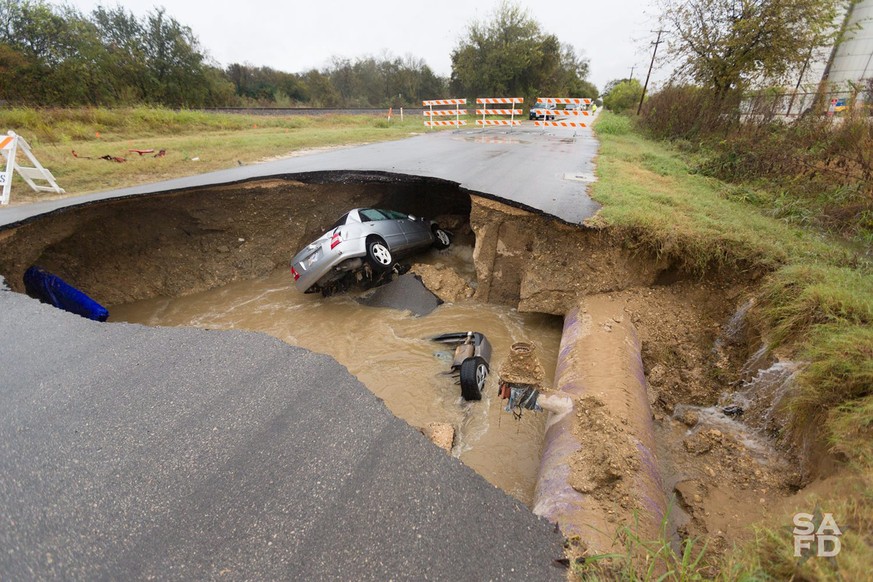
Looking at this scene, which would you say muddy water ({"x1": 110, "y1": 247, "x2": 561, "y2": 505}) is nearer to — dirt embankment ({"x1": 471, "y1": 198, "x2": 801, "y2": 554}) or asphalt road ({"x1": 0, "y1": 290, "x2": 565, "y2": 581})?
asphalt road ({"x1": 0, "y1": 290, "x2": 565, "y2": 581})

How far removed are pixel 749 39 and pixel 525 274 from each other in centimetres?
1215

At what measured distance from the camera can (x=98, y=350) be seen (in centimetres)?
320

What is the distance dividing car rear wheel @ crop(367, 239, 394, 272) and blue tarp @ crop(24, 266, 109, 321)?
4.09m

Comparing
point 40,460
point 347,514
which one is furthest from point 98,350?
point 347,514

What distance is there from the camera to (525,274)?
6.23 m

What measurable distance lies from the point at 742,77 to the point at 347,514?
1653 cm

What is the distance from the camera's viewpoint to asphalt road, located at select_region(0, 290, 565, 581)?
1710 mm

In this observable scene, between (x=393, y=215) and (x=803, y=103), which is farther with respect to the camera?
(x=803, y=103)

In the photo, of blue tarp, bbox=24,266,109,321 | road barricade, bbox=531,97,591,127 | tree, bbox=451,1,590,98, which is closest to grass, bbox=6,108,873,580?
blue tarp, bbox=24,266,109,321

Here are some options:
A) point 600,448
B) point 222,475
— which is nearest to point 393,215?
point 600,448

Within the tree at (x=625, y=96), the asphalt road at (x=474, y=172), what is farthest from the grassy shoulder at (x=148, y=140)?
the tree at (x=625, y=96)

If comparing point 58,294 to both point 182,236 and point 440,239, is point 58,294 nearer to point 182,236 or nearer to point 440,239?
point 182,236

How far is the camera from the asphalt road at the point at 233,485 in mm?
1710

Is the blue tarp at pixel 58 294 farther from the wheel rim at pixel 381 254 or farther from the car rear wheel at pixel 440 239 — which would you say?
the car rear wheel at pixel 440 239
